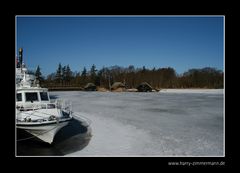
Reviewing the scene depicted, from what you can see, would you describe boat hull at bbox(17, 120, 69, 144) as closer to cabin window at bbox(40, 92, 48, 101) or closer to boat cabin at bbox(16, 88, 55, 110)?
boat cabin at bbox(16, 88, 55, 110)

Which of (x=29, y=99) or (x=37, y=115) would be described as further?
(x=29, y=99)

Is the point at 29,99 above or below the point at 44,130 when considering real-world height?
above

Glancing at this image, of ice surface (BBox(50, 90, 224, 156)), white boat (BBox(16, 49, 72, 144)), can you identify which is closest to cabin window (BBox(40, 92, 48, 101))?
white boat (BBox(16, 49, 72, 144))

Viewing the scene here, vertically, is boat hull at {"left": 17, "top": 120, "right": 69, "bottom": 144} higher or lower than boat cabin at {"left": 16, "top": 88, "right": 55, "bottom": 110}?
lower

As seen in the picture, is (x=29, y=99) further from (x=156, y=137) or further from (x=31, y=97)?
(x=156, y=137)

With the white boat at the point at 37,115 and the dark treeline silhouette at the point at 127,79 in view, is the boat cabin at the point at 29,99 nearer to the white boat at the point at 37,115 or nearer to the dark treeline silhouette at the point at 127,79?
the white boat at the point at 37,115

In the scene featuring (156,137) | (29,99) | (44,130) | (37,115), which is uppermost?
(29,99)

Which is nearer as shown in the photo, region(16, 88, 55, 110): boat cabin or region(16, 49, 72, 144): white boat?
region(16, 49, 72, 144): white boat

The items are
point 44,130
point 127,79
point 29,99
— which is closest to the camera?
point 44,130

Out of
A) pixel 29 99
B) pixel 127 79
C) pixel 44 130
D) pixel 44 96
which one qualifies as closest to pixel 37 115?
pixel 44 130

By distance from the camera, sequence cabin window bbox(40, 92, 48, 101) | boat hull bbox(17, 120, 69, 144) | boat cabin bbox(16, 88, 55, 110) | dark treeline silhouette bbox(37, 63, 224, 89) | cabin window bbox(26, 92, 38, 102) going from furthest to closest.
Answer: dark treeline silhouette bbox(37, 63, 224, 89) < cabin window bbox(40, 92, 48, 101) < cabin window bbox(26, 92, 38, 102) < boat cabin bbox(16, 88, 55, 110) < boat hull bbox(17, 120, 69, 144)

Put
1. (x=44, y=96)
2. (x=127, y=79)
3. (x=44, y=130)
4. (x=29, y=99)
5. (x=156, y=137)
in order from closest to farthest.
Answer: (x=44, y=130) < (x=156, y=137) < (x=29, y=99) < (x=44, y=96) < (x=127, y=79)

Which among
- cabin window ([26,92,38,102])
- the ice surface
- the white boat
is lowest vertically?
the ice surface
